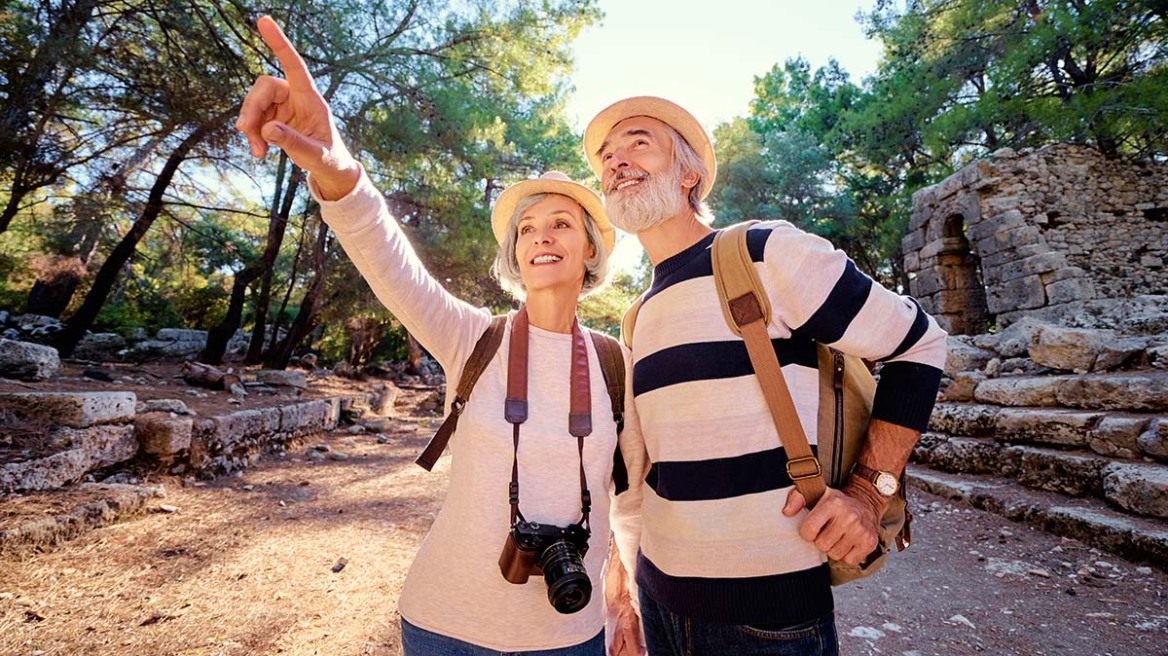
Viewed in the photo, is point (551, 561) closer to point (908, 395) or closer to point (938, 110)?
point (908, 395)

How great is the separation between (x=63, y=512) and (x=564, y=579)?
167 inches

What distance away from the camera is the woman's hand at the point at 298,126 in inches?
43.5

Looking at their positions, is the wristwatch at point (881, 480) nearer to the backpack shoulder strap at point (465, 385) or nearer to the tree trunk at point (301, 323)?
the backpack shoulder strap at point (465, 385)

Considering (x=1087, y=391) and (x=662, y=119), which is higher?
(x=662, y=119)

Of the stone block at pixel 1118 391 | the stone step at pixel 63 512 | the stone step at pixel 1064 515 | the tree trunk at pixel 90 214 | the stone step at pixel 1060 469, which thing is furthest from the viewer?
the tree trunk at pixel 90 214

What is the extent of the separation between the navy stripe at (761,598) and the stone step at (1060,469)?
3880 millimetres

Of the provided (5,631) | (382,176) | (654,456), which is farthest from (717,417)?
(382,176)

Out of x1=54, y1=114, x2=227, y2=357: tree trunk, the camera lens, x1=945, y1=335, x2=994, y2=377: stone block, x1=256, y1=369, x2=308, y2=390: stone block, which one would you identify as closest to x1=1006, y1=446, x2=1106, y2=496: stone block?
x1=945, y1=335, x2=994, y2=377: stone block

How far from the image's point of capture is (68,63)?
16.5 feet

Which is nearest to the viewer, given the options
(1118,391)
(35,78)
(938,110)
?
(1118,391)

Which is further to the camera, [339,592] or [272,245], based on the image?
[272,245]

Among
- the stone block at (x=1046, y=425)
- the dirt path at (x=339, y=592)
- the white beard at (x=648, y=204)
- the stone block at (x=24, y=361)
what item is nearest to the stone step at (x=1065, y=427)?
the stone block at (x=1046, y=425)

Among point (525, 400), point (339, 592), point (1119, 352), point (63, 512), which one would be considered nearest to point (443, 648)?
point (525, 400)

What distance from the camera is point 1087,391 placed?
450 cm
